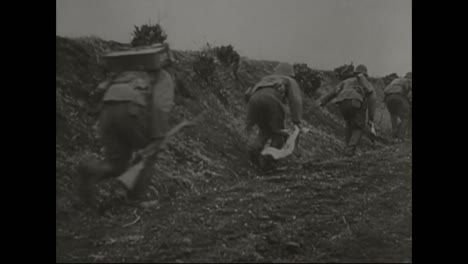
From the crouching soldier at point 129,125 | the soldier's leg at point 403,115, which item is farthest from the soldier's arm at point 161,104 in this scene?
the soldier's leg at point 403,115

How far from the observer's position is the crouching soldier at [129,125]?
623 cm

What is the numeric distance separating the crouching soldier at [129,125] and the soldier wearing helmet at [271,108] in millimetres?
1330

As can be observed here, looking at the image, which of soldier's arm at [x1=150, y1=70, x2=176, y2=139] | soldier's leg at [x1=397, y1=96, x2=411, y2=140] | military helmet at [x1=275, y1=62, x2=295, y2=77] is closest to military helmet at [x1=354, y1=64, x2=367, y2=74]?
soldier's leg at [x1=397, y1=96, x2=411, y2=140]

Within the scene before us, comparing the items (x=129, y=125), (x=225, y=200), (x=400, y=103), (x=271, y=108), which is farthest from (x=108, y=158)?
(x=400, y=103)

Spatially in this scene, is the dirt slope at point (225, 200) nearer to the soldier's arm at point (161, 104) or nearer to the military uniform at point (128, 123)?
the military uniform at point (128, 123)

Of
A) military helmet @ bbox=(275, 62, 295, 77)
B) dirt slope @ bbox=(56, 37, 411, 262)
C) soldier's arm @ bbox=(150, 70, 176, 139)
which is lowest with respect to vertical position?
dirt slope @ bbox=(56, 37, 411, 262)

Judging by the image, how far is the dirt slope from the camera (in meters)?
5.95

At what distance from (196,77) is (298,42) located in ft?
5.22

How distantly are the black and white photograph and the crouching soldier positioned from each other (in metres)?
0.01

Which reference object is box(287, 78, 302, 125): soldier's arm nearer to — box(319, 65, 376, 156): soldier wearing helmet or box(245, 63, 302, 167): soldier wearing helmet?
box(245, 63, 302, 167): soldier wearing helmet

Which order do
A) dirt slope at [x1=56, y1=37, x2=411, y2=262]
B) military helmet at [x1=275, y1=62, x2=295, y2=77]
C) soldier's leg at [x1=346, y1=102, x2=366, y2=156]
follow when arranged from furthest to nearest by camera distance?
soldier's leg at [x1=346, y1=102, x2=366, y2=156] < military helmet at [x1=275, y1=62, x2=295, y2=77] < dirt slope at [x1=56, y1=37, x2=411, y2=262]

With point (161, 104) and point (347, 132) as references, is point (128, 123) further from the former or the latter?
point (347, 132)

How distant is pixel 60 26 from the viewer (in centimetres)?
675
